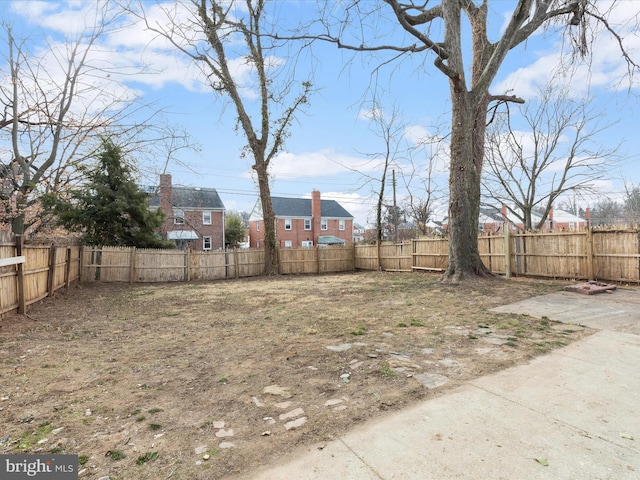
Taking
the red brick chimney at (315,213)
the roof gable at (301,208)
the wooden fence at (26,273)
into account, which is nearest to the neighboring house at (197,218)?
the roof gable at (301,208)

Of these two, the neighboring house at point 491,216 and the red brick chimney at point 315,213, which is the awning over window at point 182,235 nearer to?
the red brick chimney at point 315,213

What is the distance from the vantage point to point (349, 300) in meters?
7.54

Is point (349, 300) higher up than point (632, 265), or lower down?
lower down

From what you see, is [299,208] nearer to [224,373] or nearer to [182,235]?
[182,235]

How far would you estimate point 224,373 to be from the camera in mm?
3275

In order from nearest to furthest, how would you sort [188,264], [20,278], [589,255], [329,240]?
1. [20,278]
2. [589,255]
3. [188,264]
4. [329,240]

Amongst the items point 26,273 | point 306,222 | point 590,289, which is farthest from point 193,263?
point 306,222

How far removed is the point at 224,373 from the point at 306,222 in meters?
32.0

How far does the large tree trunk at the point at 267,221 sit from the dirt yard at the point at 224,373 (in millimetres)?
8666

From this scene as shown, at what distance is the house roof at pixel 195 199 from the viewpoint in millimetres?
25906

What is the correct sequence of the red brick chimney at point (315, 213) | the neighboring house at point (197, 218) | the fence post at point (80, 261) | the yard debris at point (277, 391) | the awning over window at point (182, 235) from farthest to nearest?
the red brick chimney at point (315, 213)
the awning over window at point (182, 235)
the neighboring house at point (197, 218)
the fence post at point (80, 261)
the yard debris at point (277, 391)

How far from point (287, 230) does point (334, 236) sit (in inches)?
206

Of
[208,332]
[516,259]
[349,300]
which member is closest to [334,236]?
[516,259]

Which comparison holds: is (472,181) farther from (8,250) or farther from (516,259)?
(8,250)
